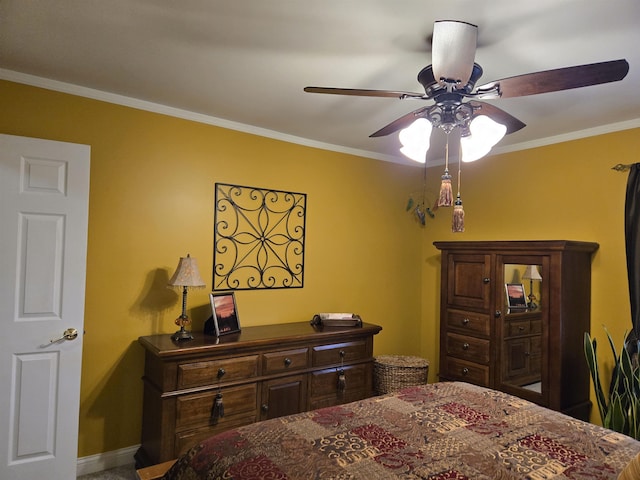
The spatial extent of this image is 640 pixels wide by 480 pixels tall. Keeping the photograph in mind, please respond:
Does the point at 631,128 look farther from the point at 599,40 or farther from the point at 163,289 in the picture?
the point at 163,289

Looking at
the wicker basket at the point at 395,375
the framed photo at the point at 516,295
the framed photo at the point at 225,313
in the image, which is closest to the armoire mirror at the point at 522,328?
the framed photo at the point at 516,295

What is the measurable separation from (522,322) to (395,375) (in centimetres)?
108

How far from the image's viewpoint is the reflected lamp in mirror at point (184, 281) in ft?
8.75

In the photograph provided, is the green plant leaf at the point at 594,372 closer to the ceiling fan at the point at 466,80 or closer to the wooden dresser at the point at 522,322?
the wooden dresser at the point at 522,322

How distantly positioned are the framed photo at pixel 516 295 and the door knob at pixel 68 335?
2.89 m

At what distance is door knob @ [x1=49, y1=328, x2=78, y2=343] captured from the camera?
2310 millimetres

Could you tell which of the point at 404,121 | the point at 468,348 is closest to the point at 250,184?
the point at 404,121

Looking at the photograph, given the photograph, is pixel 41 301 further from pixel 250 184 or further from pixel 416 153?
pixel 416 153

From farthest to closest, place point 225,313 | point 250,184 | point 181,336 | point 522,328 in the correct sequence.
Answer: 1. point 250,184
2. point 522,328
3. point 225,313
4. point 181,336

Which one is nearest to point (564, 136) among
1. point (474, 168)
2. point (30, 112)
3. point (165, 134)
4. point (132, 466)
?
point (474, 168)

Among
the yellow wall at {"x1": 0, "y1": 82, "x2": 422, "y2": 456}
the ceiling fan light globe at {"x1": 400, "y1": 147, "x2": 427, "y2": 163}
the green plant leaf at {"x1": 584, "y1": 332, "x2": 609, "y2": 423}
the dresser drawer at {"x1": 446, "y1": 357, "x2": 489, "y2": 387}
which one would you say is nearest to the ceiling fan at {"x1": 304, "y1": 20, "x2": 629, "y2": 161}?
the ceiling fan light globe at {"x1": 400, "y1": 147, "x2": 427, "y2": 163}

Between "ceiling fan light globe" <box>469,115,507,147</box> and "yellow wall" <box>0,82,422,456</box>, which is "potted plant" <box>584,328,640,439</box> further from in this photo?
"yellow wall" <box>0,82,422,456</box>

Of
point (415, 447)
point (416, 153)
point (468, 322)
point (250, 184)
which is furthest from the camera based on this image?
point (468, 322)

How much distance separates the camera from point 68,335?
7.64 feet
